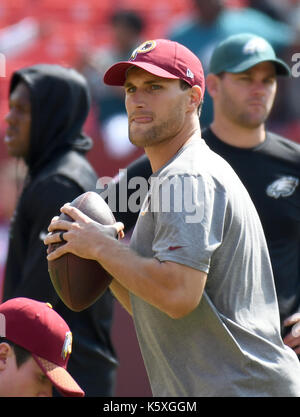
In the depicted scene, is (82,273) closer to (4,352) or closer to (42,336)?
(42,336)

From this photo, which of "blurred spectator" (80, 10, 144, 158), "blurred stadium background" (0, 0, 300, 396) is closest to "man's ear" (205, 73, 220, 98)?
"blurred spectator" (80, 10, 144, 158)

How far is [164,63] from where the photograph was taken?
3283 mm

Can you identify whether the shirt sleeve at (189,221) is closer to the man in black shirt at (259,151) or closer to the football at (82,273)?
the football at (82,273)

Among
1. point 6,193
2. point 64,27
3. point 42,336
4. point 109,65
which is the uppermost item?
point 64,27

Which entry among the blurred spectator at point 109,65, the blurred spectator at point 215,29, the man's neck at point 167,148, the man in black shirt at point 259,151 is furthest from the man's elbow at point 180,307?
the blurred spectator at point 215,29

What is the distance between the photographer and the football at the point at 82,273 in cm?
324

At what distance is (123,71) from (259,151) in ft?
4.65

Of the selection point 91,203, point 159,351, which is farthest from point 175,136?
point 159,351

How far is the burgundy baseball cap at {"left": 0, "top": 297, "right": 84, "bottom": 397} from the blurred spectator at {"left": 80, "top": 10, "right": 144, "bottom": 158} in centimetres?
470

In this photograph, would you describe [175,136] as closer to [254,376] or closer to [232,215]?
[232,215]

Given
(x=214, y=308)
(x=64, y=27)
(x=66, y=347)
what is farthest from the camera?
(x=64, y=27)

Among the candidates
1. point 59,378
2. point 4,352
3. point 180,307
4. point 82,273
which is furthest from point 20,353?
point 180,307

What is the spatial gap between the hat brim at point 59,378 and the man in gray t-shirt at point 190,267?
386mm
